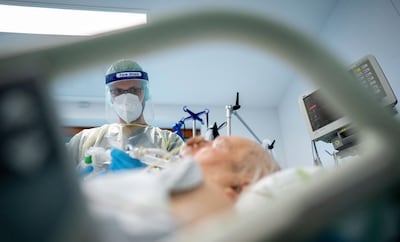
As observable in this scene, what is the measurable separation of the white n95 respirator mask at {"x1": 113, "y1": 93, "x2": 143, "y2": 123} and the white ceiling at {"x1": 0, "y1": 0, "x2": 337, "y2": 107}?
1092mm

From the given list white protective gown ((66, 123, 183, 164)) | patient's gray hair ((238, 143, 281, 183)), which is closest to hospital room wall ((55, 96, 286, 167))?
white protective gown ((66, 123, 183, 164))

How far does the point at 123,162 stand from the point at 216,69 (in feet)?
8.99

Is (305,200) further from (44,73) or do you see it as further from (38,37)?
(38,37)

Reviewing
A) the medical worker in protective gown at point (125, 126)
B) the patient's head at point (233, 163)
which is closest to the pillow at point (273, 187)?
the patient's head at point (233, 163)

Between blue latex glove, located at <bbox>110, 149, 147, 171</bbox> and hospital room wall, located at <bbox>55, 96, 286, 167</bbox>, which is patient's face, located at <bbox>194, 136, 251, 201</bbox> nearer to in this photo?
blue latex glove, located at <bbox>110, 149, 147, 171</bbox>

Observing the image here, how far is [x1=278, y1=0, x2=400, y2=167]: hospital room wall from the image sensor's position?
8.37ft

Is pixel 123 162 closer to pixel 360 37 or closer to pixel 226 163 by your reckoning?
pixel 226 163

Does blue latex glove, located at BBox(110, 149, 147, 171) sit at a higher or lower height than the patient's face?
higher

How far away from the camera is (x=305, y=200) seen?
0.31 m

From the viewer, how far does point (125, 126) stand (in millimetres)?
1878

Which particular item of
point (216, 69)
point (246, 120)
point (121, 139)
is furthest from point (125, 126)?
point (246, 120)

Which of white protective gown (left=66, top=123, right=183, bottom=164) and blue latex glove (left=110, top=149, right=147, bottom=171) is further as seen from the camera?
white protective gown (left=66, top=123, right=183, bottom=164)

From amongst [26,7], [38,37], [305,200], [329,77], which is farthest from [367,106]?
[38,37]

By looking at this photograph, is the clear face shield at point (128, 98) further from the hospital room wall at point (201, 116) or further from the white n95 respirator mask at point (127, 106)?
the hospital room wall at point (201, 116)
